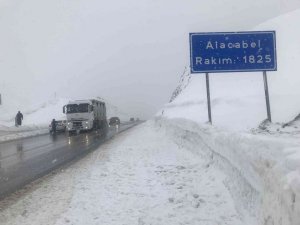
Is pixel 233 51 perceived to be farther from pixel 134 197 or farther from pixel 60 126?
pixel 60 126

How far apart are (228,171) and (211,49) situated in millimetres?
9020

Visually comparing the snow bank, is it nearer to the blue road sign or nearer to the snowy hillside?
the blue road sign

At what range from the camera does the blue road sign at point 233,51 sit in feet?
53.9

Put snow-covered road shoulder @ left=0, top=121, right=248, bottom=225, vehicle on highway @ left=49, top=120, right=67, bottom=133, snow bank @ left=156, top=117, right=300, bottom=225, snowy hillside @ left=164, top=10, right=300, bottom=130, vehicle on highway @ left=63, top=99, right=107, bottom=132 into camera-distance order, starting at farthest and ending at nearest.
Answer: vehicle on highway @ left=49, top=120, right=67, bottom=133, vehicle on highway @ left=63, top=99, right=107, bottom=132, snowy hillside @ left=164, top=10, right=300, bottom=130, snow-covered road shoulder @ left=0, top=121, right=248, bottom=225, snow bank @ left=156, top=117, right=300, bottom=225

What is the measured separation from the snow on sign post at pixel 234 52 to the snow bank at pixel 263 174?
19.6 feet

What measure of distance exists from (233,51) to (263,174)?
11.5m

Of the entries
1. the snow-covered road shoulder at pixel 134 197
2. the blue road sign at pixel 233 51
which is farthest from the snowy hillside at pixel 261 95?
the snow-covered road shoulder at pixel 134 197

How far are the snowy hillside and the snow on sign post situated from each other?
302 cm

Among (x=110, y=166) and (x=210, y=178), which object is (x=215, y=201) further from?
(x=110, y=166)

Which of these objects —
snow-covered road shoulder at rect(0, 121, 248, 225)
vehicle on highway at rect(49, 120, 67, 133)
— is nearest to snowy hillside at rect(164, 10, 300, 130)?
snow-covered road shoulder at rect(0, 121, 248, 225)

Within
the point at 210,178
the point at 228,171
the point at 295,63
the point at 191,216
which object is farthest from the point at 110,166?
the point at 295,63

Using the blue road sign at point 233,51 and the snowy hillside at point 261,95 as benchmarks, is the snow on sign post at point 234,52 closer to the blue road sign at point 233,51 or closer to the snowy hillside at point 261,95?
the blue road sign at point 233,51

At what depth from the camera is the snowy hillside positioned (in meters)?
24.2

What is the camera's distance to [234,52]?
16.9 meters
